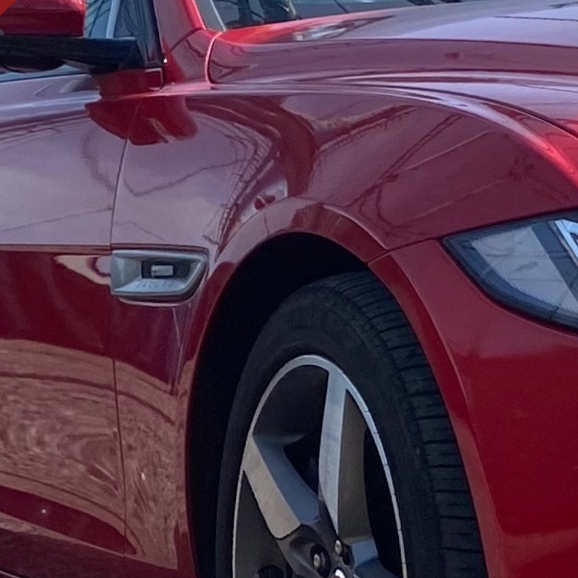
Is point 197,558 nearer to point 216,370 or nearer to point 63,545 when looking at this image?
point 216,370

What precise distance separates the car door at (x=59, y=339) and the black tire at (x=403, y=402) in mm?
603

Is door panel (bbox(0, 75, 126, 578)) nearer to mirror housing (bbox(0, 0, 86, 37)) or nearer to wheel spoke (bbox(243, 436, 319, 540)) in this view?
mirror housing (bbox(0, 0, 86, 37))

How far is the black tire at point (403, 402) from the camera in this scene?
202 centimetres

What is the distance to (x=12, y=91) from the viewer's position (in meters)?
3.56

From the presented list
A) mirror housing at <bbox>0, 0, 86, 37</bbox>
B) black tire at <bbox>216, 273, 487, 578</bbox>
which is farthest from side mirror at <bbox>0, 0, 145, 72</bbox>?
black tire at <bbox>216, 273, 487, 578</bbox>

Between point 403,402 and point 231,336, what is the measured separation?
0.58 meters

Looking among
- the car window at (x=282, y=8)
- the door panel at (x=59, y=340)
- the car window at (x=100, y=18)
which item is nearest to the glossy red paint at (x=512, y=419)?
the door panel at (x=59, y=340)

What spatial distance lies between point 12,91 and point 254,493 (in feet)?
4.72

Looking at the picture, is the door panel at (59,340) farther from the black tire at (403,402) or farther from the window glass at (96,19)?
the black tire at (403,402)

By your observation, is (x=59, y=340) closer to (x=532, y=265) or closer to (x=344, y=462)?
(x=344, y=462)

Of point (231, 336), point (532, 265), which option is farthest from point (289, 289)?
point (532, 265)

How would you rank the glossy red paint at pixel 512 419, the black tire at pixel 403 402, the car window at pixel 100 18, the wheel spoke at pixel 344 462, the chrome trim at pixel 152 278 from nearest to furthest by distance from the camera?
the glossy red paint at pixel 512 419
the black tire at pixel 403 402
the wheel spoke at pixel 344 462
the chrome trim at pixel 152 278
the car window at pixel 100 18

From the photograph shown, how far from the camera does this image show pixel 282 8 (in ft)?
10.6

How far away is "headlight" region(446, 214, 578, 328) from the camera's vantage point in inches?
75.2
